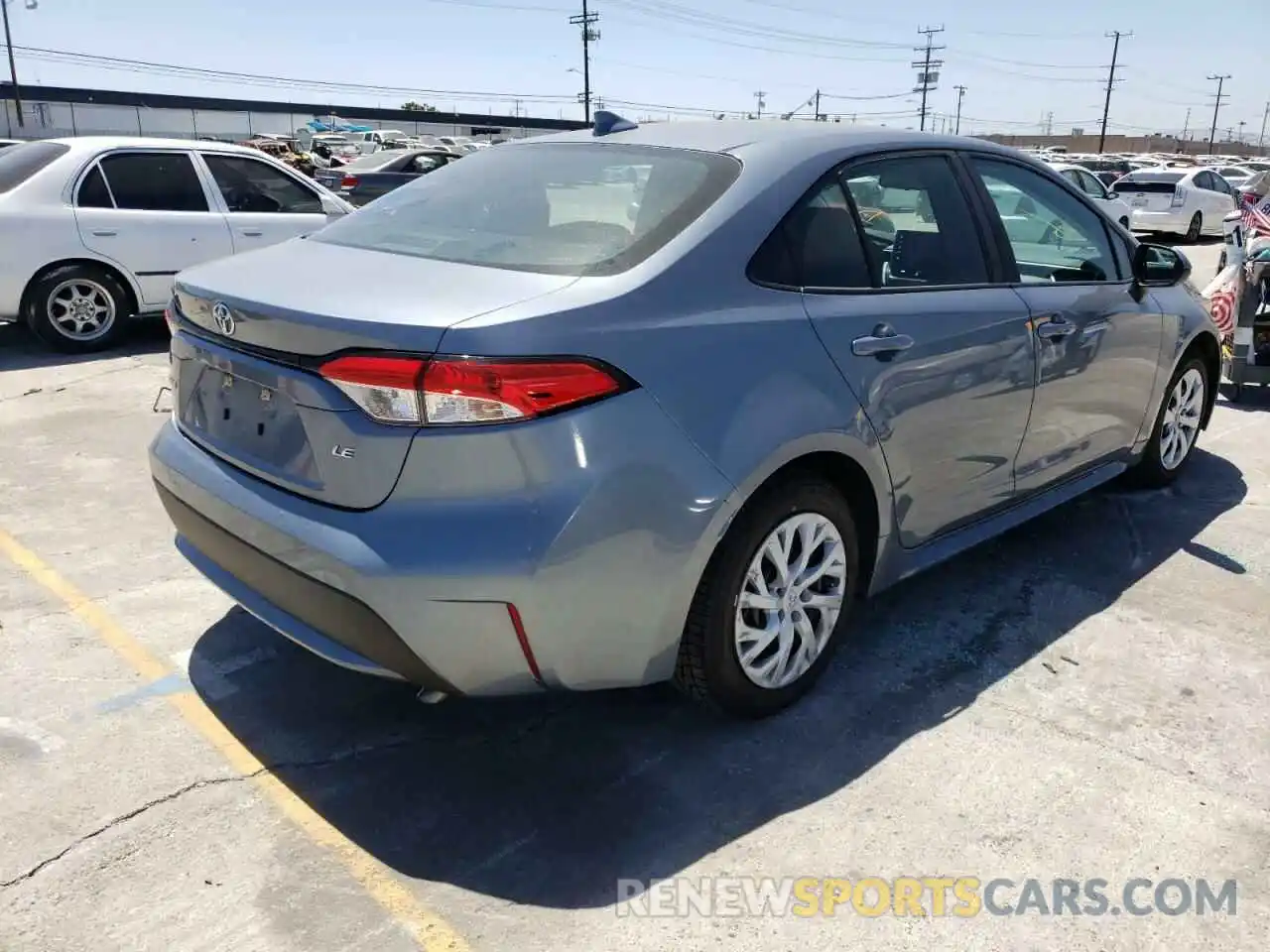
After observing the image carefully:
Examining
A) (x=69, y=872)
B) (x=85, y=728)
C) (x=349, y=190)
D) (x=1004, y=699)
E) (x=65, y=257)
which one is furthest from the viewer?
(x=349, y=190)

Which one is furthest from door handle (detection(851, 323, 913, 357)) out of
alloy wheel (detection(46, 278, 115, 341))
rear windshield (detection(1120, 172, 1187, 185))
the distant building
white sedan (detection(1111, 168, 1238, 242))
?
the distant building

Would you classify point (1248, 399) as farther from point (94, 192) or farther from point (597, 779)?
point (94, 192)

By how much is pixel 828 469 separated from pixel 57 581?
2.89 meters

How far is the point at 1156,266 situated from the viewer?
443cm

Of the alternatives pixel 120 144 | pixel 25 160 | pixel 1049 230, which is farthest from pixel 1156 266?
pixel 25 160

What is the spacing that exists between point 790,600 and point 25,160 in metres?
7.33

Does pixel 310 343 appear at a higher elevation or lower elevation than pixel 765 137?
lower

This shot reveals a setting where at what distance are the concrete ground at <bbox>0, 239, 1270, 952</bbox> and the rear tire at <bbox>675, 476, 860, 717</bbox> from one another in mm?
171

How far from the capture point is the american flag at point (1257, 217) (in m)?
7.63

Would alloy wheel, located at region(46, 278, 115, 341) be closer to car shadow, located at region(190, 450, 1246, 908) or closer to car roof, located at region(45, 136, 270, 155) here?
car roof, located at region(45, 136, 270, 155)

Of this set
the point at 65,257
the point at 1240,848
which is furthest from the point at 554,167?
the point at 65,257

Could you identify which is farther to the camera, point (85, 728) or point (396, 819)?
point (85, 728)

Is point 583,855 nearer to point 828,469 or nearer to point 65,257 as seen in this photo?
point 828,469

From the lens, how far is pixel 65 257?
743 centimetres
